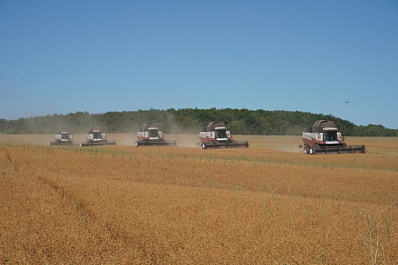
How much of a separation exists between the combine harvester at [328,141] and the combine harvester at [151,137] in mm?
14572

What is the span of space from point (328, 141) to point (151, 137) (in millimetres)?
18001

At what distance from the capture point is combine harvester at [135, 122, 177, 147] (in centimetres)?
3619

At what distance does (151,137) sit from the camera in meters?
37.6

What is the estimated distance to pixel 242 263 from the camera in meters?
5.43

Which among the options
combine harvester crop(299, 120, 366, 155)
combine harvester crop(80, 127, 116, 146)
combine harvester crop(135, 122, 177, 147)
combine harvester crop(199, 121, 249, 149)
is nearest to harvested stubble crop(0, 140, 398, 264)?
combine harvester crop(299, 120, 366, 155)

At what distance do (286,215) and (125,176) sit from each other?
30.1 ft

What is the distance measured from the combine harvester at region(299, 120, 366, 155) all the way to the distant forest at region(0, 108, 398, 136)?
158 feet

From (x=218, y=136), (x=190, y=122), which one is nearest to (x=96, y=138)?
(x=218, y=136)

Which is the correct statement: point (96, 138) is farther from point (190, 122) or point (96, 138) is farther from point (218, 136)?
point (190, 122)

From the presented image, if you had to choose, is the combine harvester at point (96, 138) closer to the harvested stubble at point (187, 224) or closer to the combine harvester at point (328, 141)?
the combine harvester at point (328, 141)

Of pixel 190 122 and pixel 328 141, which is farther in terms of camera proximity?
pixel 190 122

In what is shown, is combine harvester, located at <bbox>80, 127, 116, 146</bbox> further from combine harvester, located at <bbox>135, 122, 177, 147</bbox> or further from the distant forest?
the distant forest

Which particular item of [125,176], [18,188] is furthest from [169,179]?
[18,188]

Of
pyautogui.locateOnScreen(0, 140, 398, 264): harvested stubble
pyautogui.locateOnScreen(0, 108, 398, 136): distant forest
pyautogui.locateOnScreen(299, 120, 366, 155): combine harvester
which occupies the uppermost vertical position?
pyautogui.locateOnScreen(0, 108, 398, 136): distant forest
